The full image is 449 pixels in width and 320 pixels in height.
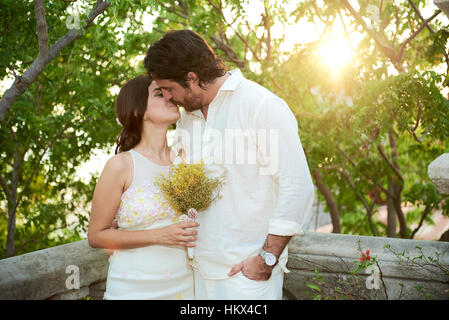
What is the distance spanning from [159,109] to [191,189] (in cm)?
70

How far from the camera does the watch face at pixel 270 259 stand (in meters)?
2.45

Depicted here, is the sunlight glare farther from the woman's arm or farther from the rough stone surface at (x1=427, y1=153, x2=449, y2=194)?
the woman's arm

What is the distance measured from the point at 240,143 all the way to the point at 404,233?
5.01 metres

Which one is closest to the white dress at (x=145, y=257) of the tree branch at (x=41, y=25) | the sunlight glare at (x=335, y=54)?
the tree branch at (x=41, y=25)

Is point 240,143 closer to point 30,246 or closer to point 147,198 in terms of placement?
point 147,198

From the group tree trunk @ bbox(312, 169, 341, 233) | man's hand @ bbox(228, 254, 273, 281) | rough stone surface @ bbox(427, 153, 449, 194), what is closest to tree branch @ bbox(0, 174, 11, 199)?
man's hand @ bbox(228, 254, 273, 281)

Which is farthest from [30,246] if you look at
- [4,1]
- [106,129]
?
[4,1]

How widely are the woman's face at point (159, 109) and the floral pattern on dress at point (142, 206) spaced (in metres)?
0.42

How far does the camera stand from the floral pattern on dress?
269cm

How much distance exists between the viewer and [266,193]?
8.41ft

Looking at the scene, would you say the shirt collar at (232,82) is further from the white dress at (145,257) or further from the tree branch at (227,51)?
the tree branch at (227,51)

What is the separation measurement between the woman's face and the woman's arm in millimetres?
367
